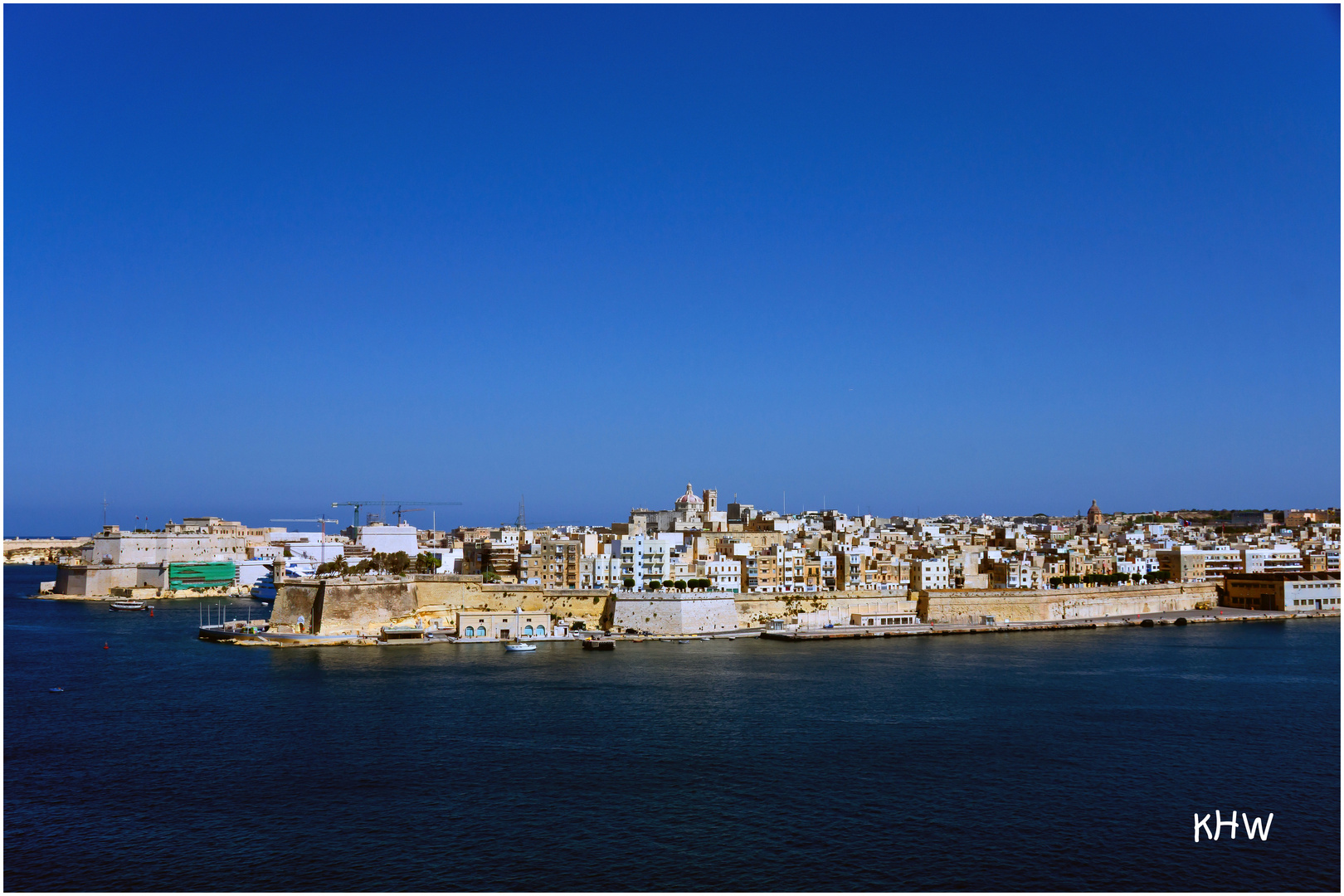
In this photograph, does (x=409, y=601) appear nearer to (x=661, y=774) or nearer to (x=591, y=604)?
(x=591, y=604)

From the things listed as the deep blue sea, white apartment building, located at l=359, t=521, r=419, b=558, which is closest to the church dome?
white apartment building, located at l=359, t=521, r=419, b=558

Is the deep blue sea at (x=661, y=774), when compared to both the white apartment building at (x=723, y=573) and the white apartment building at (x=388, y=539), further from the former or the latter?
the white apartment building at (x=388, y=539)

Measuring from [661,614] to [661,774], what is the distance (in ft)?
38.5

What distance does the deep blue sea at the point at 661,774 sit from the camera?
325 inches

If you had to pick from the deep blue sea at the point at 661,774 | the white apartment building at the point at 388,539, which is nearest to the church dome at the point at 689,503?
the white apartment building at the point at 388,539

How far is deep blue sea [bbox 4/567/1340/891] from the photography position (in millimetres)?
8250

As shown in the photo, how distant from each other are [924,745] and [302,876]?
21.7 ft

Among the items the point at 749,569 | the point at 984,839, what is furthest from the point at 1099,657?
the point at 984,839

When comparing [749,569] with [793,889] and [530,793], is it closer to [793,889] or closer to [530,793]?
[530,793]

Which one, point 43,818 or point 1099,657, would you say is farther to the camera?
point 1099,657

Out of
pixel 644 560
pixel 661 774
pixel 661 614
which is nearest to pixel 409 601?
pixel 661 614

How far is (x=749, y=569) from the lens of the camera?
2553cm

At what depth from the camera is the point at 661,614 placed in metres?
22.5

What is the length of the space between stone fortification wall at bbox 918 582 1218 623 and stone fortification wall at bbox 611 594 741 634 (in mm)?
5911
